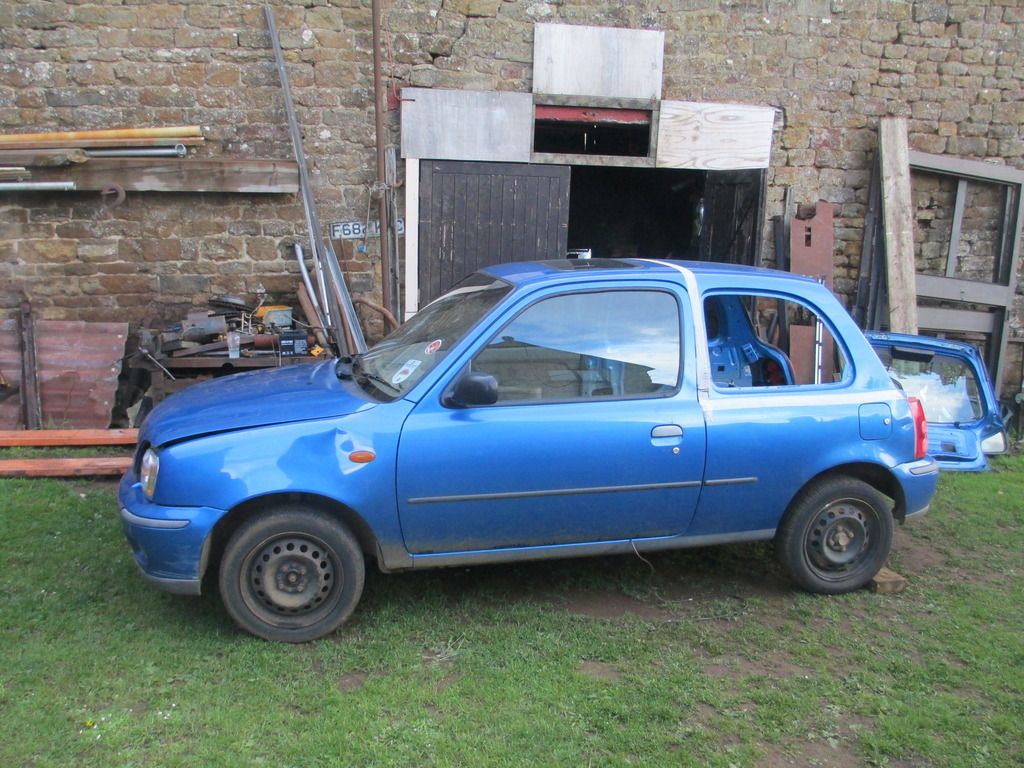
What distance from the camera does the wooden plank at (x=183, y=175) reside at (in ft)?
24.3

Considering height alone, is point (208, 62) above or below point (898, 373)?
above

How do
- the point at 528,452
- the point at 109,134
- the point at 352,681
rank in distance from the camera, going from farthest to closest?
the point at 109,134
the point at 528,452
the point at 352,681

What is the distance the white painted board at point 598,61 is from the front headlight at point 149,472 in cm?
547

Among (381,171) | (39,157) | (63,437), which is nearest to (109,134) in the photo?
(39,157)

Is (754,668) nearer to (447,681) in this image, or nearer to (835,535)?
(835,535)

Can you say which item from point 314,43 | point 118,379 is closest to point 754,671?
point 118,379

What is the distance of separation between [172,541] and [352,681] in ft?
3.24

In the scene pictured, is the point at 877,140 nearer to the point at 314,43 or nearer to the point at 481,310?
the point at 314,43

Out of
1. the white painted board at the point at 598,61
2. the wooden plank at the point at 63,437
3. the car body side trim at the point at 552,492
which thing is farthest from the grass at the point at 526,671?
the white painted board at the point at 598,61

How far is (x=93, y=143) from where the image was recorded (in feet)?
24.2

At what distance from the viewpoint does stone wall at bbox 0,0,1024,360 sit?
747cm

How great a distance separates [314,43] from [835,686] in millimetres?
6742

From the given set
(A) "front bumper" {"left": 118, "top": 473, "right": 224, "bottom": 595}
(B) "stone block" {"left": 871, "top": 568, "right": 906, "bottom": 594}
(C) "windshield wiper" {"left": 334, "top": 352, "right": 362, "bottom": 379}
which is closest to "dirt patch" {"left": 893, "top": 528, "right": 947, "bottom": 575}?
(B) "stone block" {"left": 871, "top": 568, "right": 906, "bottom": 594}

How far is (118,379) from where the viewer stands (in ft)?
23.6
